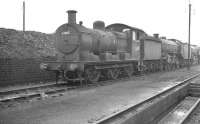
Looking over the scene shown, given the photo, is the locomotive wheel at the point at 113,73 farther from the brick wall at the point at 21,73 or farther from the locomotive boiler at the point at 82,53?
the brick wall at the point at 21,73

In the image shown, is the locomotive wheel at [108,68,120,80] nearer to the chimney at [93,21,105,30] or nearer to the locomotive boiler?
the locomotive boiler

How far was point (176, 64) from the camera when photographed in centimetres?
2992

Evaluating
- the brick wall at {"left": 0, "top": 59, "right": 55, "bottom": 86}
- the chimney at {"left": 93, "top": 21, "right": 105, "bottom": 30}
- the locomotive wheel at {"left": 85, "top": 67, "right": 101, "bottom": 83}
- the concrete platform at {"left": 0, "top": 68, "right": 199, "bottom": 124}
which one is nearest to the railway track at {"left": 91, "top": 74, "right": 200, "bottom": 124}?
the concrete platform at {"left": 0, "top": 68, "right": 199, "bottom": 124}

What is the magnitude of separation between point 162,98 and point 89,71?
508 cm

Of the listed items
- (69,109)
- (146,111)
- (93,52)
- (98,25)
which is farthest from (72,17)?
(146,111)

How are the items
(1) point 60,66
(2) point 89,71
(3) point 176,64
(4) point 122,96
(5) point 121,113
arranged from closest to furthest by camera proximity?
(5) point 121,113 → (4) point 122,96 → (1) point 60,66 → (2) point 89,71 → (3) point 176,64

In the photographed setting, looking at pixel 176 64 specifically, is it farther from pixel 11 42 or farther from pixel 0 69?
pixel 0 69

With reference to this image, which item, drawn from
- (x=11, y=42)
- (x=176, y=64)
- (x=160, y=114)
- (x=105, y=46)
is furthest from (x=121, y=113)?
(x=176, y=64)

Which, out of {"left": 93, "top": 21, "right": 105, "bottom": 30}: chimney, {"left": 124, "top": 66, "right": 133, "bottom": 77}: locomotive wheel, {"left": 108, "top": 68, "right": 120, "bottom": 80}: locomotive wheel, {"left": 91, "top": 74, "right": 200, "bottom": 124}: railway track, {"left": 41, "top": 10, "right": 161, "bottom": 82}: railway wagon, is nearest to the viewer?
{"left": 91, "top": 74, "right": 200, "bottom": 124}: railway track

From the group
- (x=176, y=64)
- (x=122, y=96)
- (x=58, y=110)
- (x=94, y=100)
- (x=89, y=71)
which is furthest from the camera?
(x=176, y=64)

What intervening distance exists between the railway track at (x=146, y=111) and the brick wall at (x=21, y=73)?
26.5 ft

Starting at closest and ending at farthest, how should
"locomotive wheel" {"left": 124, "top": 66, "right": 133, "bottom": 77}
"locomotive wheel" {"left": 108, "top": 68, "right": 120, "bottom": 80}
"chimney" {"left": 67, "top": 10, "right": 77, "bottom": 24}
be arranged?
"chimney" {"left": 67, "top": 10, "right": 77, "bottom": 24}, "locomotive wheel" {"left": 108, "top": 68, "right": 120, "bottom": 80}, "locomotive wheel" {"left": 124, "top": 66, "right": 133, "bottom": 77}

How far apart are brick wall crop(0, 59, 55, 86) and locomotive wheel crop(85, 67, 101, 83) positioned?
11.5ft

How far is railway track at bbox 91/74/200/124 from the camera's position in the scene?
592 centimetres
